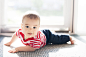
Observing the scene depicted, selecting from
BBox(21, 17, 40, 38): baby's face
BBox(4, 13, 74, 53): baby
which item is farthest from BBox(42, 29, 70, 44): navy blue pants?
BBox(21, 17, 40, 38): baby's face

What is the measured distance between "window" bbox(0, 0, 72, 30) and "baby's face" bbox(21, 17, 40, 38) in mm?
754

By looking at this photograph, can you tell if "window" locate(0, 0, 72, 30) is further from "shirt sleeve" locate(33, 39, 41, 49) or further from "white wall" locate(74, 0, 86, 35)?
"shirt sleeve" locate(33, 39, 41, 49)

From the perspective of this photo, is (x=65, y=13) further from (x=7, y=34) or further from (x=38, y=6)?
(x=7, y=34)

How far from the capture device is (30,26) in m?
0.90

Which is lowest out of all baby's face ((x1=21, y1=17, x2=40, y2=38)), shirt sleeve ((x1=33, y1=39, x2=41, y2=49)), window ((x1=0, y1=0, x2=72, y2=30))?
shirt sleeve ((x1=33, y1=39, x2=41, y2=49))

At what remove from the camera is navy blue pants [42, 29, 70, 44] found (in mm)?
1137

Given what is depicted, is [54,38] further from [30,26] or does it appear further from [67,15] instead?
[67,15]

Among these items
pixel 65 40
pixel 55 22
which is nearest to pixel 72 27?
pixel 55 22

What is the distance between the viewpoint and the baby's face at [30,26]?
899 mm

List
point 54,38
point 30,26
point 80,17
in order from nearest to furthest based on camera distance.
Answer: point 30,26, point 54,38, point 80,17

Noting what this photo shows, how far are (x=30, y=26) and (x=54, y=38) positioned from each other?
0.33 meters

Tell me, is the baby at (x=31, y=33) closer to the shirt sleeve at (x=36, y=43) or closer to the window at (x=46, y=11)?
the shirt sleeve at (x=36, y=43)

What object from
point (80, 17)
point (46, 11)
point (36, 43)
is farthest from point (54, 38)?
point (46, 11)

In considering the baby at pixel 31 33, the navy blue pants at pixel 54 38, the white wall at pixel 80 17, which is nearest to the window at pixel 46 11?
the white wall at pixel 80 17
